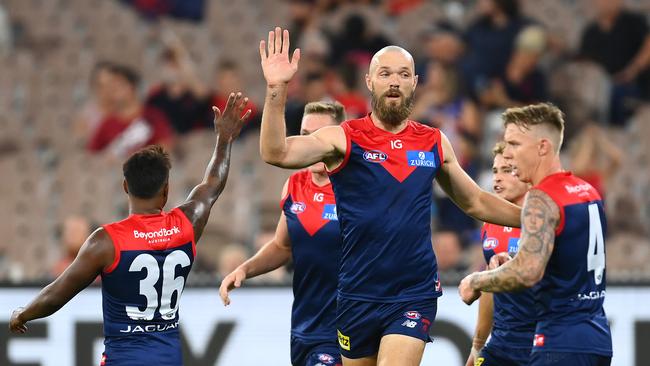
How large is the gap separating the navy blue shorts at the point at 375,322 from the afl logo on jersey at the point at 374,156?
806 millimetres

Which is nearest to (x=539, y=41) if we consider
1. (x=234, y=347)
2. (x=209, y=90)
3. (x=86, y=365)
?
(x=209, y=90)

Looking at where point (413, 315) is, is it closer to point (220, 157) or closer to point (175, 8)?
point (220, 157)

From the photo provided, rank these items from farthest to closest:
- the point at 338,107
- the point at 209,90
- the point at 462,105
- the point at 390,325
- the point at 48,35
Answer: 1. the point at 48,35
2. the point at 209,90
3. the point at 462,105
4. the point at 338,107
5. the point at 390,325

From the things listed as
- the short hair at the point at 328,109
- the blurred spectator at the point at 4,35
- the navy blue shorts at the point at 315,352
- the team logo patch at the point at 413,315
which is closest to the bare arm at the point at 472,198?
the team logo patch at the point at 413,315

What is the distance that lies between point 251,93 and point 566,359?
29.9ft

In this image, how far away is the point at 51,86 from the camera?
14633mm

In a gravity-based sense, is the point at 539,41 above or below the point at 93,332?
above

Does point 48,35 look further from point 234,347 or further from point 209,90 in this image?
point 234,347

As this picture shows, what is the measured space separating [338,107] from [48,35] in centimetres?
841

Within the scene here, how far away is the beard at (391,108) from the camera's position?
250 inches

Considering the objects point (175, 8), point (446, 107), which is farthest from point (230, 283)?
point (175, 8)

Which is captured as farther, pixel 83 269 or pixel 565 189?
pixel 83 269

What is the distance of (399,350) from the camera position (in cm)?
617

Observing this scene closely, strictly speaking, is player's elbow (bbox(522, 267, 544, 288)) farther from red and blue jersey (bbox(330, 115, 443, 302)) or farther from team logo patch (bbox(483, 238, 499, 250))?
team logo patch (bbox(483, 238, 499, 250))
